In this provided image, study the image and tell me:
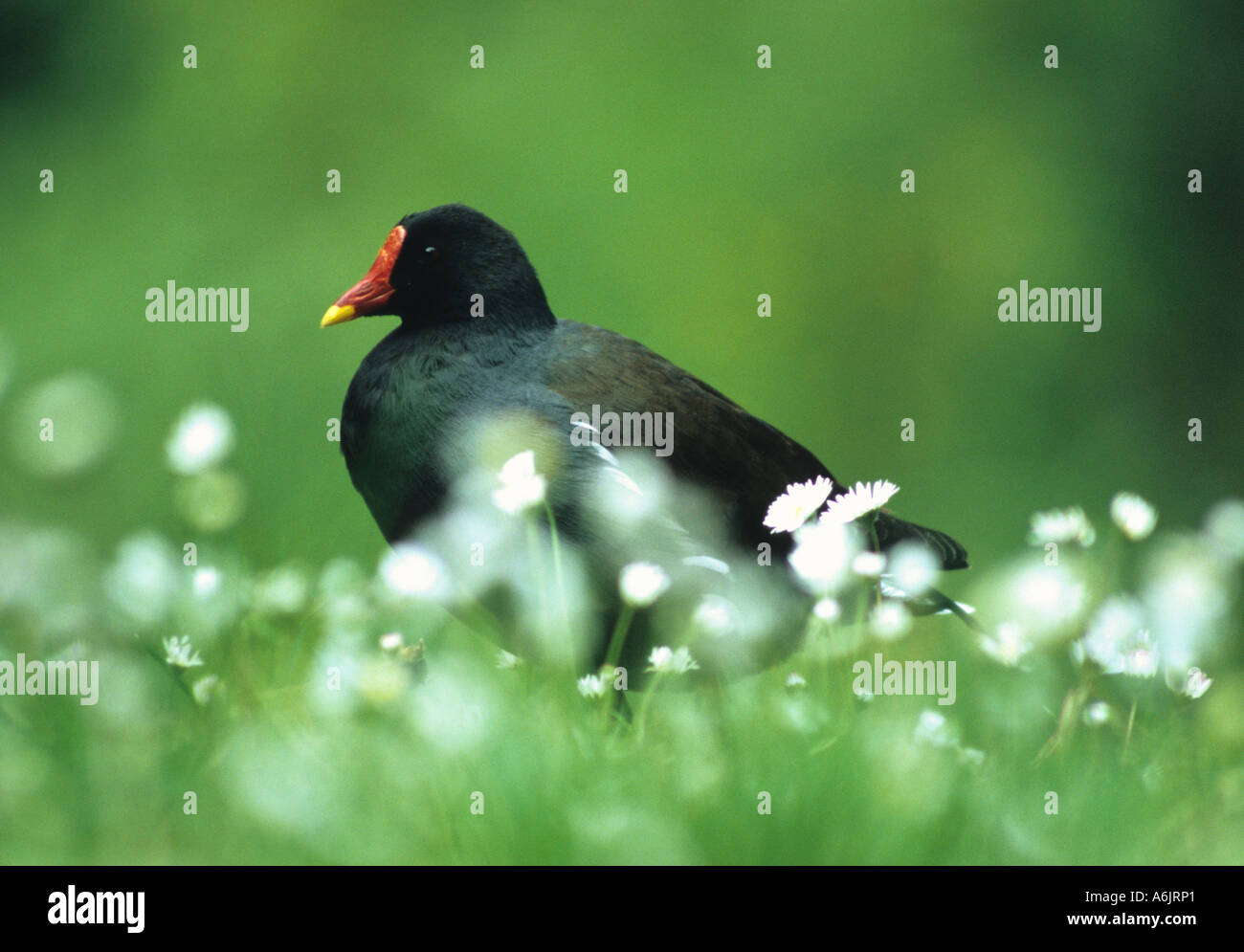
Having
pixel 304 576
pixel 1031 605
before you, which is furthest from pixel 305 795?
pixel 1031 605

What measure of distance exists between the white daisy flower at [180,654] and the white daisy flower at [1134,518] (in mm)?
1600

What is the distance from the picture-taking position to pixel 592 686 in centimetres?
235

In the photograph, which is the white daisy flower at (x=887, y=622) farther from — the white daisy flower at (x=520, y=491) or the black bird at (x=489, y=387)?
the black bird at (x=489, y=387)

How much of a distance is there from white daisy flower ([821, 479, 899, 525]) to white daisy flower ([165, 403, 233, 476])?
3.76 feet

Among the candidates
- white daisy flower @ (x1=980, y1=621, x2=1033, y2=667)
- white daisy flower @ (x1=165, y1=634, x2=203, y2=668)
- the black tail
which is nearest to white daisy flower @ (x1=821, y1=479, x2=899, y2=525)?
white daisy flower @ (x1=980, y1=621, x2=1033, y2=667)

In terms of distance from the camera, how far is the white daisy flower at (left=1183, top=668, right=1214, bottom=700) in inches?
91.9

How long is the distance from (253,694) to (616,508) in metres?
0.80

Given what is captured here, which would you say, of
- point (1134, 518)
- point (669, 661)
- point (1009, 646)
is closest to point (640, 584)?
point (669, 661)

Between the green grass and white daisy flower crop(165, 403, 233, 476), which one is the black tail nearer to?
the green grass

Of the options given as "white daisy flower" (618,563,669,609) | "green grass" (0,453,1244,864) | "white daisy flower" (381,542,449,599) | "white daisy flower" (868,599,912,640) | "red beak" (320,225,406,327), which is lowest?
"green grass" (0,453,1244,864)

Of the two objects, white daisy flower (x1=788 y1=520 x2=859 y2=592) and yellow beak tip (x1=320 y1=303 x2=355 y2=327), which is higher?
yellow beak tip (x1=320 y1=303 x2=355 y2=327)

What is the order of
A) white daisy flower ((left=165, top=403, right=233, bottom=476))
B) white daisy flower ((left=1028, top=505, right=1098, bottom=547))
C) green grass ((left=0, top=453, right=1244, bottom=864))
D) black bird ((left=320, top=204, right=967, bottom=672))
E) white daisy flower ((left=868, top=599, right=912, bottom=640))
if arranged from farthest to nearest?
1. black bird ((left=320, top=204, right=967, bottom=672))
2. white daisy flower ((left=165, top=403, right=233, bottom=476))
3. white daisy flower ((left=1028, top=505, right=1098, bottom=547))
4. white daisy flower ((left=868, top=599, right=912, bottom=640))
5. green grass ((left=0, top=453, right=1244, bottom=864))

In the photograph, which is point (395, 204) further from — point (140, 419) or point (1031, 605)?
point (1031, 605)

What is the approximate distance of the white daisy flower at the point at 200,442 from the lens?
A: 2.66 m
